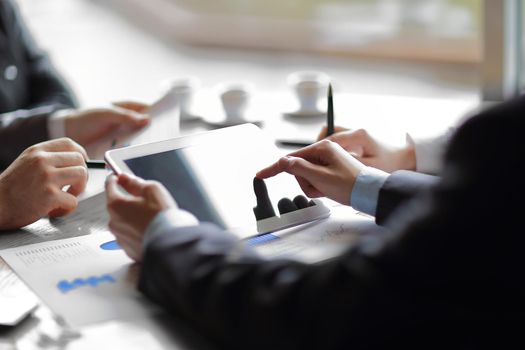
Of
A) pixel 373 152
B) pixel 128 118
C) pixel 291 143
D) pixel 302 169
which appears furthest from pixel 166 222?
pixel 128 118

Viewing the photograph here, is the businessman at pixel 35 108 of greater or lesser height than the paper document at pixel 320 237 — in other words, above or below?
above

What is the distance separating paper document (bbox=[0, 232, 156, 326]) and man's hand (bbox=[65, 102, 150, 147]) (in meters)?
0.56

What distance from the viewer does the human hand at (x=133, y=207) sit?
3.70 ft

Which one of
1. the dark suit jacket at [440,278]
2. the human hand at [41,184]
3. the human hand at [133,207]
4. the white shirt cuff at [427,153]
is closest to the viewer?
the dark suit jacket at [440,278]

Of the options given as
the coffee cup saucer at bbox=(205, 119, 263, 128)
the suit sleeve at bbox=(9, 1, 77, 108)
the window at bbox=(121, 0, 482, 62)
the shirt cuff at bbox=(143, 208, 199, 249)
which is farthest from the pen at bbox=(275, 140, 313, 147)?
the window at bbox=(121, 0, 482, 62)

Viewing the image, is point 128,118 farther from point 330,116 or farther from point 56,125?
point 330,116

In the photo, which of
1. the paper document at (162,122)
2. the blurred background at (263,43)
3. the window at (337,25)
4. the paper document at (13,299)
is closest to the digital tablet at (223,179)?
the paper document at (13,299)

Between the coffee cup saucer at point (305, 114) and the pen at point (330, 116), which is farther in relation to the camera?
the coffee cup saucer at point (305, 114)

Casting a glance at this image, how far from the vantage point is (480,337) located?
0.87 m

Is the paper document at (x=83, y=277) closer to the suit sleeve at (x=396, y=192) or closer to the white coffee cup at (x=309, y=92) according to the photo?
the suit sleeve at (x=396, y=192)

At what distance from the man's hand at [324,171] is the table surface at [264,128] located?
207 millimetres

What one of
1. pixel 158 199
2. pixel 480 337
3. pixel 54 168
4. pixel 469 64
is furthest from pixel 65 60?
pixel 480 337

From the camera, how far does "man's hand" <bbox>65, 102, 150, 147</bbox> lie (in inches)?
73.7

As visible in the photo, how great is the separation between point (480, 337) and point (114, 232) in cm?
55
